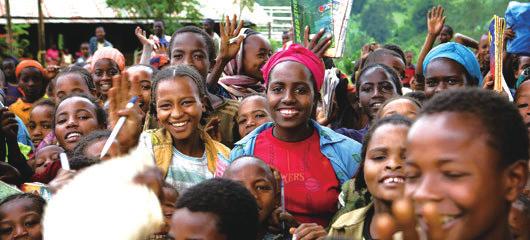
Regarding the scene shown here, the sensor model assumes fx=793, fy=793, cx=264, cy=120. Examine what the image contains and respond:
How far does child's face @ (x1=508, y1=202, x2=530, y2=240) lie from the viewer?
9.62 feet

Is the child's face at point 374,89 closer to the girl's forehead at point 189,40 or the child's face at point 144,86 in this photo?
the girl's forehead at point 189,40

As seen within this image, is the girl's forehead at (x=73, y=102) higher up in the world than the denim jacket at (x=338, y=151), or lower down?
higher up

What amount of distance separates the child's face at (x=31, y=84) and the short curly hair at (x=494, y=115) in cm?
646

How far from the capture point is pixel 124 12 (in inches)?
764

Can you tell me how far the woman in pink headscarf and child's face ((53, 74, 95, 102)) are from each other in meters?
2.35

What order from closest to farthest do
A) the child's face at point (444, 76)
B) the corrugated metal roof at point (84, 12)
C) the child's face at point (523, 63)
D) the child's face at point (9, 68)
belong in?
the child's face at point (444, 76) < the child's face at point (523, 63) < the child's face at point (9, 68) < the corrugated metal roof at point (84, 12)

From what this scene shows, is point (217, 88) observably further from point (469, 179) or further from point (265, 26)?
point (265, 26)

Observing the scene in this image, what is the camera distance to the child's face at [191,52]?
18.6 feet

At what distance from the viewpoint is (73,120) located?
201 inches

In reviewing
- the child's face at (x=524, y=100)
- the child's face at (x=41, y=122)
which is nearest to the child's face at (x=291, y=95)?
the child's face at (x=524, y=100)

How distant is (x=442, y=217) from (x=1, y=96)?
16.7 feet

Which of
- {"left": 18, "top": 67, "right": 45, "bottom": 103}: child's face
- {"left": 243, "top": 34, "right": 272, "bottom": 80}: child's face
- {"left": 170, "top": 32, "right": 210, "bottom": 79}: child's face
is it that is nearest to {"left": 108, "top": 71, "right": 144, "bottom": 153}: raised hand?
{"left": 170, "top": 32, "right": 210, "bottom": 79}: child's face

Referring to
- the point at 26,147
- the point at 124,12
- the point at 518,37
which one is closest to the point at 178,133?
the point at 26,147

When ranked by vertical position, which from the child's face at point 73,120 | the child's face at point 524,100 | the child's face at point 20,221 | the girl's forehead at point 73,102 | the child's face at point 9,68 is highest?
the child's face at point 524,100
